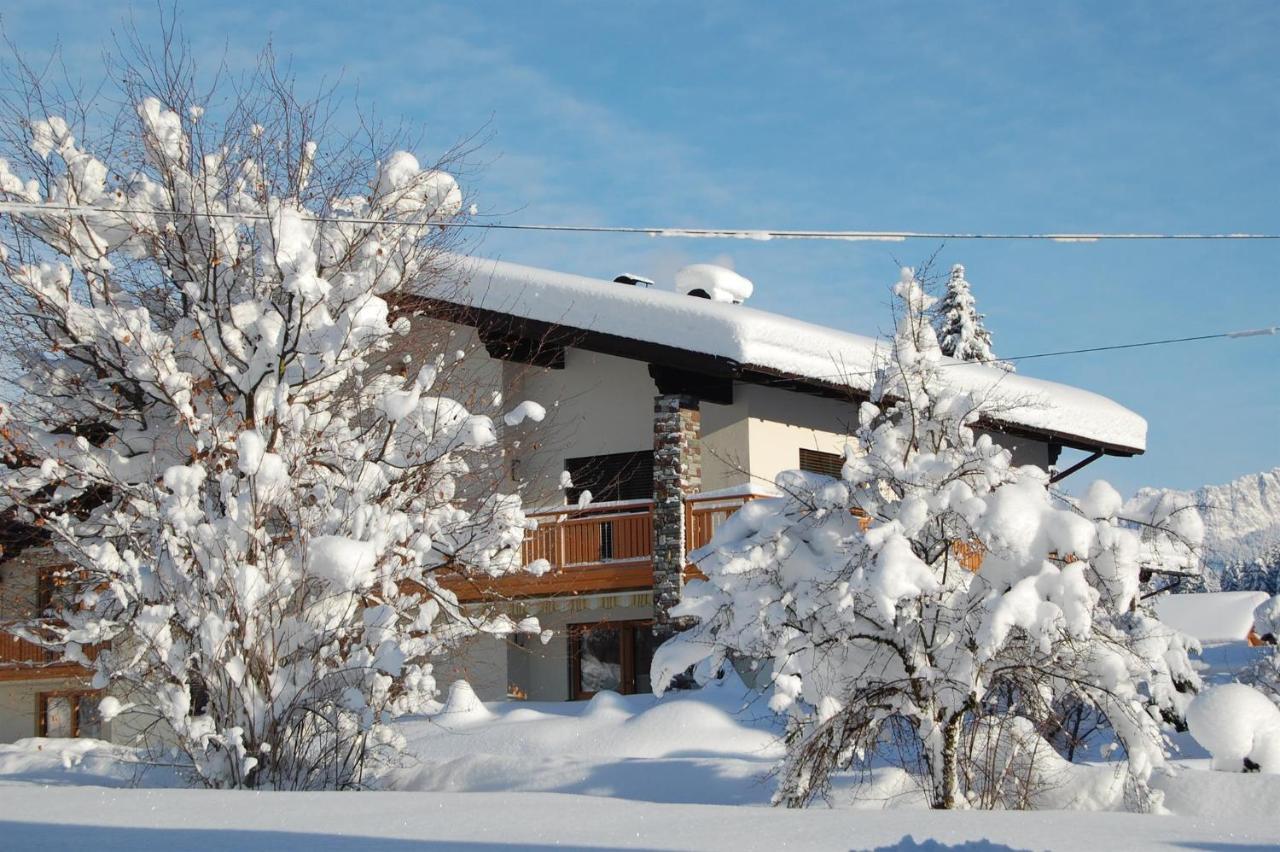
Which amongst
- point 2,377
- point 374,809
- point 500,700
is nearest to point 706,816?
point 374,809

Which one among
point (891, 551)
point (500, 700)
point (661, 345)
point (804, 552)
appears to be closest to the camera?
point (891, 551)

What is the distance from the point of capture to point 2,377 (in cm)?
1356

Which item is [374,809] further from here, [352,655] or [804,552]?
[352,655]

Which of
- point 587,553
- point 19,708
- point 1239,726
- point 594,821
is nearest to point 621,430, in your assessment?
point 587,553

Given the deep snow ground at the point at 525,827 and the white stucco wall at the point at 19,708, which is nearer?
the deep snow ground at the point at 525,827

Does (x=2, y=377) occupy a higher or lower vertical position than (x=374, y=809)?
higher

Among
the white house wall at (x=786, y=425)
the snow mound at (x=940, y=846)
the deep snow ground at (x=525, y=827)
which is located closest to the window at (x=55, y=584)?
the deep snow ground at (x=525, y=827)

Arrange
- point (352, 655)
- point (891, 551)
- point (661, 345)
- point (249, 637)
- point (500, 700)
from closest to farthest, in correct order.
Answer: point (891, 551) → point (249, 637) → point (352, 655) → point (661, 345) → point (500, 700)

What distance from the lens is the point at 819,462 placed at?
20.6m

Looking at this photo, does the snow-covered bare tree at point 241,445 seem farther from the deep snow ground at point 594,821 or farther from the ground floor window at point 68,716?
the ground floor window at point 68,716

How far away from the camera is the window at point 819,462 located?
2031 cm

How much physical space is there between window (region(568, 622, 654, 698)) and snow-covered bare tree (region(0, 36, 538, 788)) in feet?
19.1

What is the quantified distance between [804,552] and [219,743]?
5.09 meters

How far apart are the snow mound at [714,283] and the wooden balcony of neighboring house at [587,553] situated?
13.6 feet
